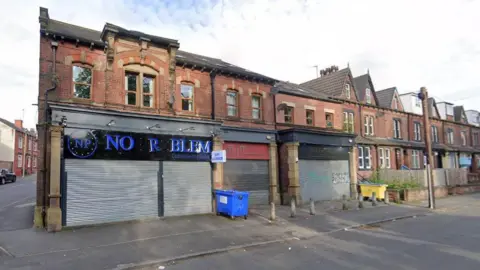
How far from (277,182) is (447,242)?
10.5 m

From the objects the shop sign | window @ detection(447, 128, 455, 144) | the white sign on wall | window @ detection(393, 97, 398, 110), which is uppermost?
window @ detection(393, 97, 398, 110)

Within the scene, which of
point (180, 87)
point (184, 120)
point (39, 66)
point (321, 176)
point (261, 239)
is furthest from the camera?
point (321, 176)

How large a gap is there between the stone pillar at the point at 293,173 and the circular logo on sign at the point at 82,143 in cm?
1081

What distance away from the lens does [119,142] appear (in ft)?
43.2

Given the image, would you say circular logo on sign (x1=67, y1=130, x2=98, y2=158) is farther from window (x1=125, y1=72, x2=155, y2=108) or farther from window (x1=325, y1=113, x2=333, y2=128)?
window (x1=325, y1=113, x2=333, y2=128)

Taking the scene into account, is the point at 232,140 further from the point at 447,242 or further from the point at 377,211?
the point at 447,242

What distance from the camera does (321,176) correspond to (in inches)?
813

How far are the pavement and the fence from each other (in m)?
8.25

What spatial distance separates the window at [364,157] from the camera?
1040 inches

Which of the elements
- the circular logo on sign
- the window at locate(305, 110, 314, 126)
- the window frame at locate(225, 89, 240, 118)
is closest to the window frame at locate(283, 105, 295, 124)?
the window at locate(305, 110, 314, 126)

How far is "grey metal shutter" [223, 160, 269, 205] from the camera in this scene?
17.4 m

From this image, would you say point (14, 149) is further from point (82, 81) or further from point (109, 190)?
point (109, 190)

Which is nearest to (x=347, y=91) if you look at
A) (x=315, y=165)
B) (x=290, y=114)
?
(x=290, y=114)

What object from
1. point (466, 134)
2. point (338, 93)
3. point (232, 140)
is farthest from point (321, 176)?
point (466, 134)
